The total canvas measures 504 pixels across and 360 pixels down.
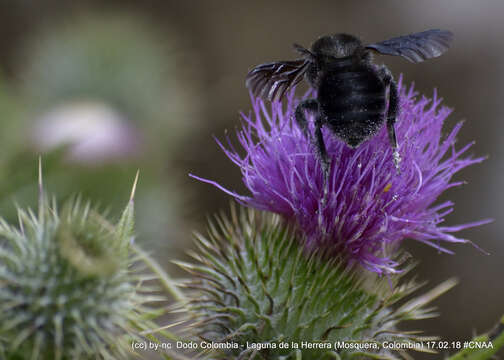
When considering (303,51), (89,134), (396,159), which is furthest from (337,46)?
(89,134)

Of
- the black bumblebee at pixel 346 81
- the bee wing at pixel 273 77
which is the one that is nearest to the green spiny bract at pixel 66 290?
the bee wing at pixel 273 77

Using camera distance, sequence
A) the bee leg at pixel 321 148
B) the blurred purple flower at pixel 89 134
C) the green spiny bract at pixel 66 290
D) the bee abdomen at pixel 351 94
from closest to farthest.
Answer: the green spiny bract at pixel 66 290, the bee abdomen at pixel 351 94, the bee leg at pixel 321 148, the blurred purple flower at pixel 89 134

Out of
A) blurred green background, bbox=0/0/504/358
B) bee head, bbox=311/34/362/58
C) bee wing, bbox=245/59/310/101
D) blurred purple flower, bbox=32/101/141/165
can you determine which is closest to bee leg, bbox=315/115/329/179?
bee wing, bbox=245/59/310/101

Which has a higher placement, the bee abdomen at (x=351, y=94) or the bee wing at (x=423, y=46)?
the bee wing at (x=423, y=46)

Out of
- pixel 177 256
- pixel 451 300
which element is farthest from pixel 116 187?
pixel 451 300

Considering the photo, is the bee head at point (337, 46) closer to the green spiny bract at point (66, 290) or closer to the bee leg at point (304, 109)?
the bee leg at point (304, 109)

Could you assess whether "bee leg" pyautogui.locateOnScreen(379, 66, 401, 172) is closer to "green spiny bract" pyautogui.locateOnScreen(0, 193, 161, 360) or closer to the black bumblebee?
the black bumblebee

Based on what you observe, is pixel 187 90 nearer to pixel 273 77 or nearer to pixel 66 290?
pixel 273 77
